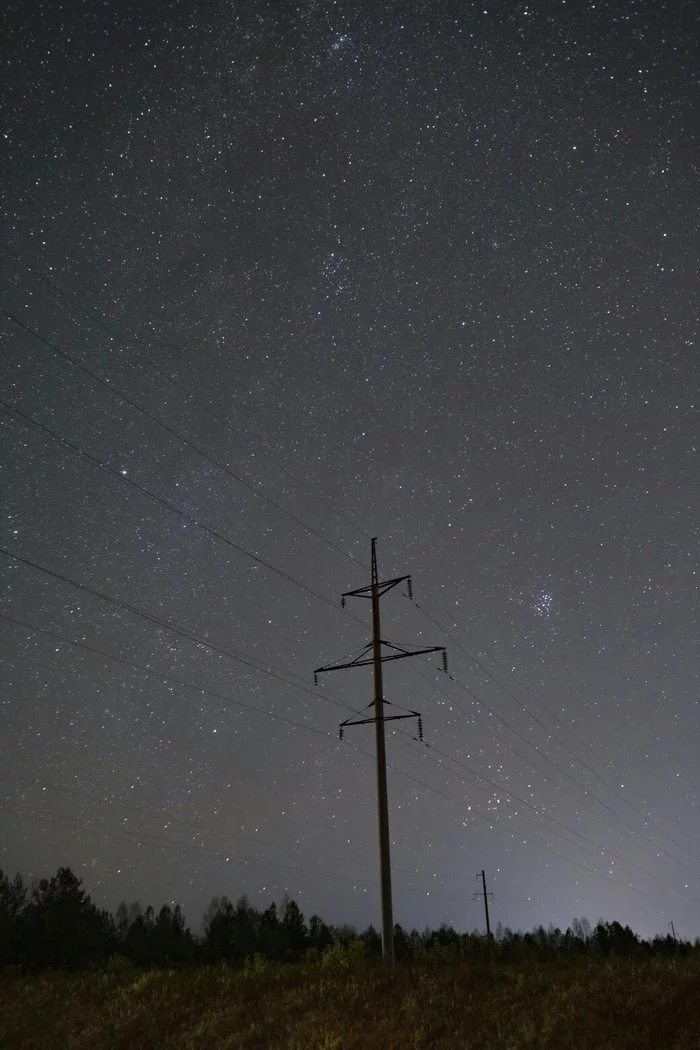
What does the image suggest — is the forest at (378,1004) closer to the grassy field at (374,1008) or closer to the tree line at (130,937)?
the grassy field at (374,1008)

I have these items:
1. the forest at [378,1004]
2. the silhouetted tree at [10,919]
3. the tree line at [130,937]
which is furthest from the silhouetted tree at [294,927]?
the forest at [378,1004]

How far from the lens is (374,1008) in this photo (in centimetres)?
1593

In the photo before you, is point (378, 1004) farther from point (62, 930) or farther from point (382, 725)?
point (62, 930)

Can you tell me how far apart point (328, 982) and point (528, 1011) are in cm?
532

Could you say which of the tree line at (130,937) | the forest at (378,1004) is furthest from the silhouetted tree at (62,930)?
the forest at (378,1004)

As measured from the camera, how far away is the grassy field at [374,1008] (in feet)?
44.5

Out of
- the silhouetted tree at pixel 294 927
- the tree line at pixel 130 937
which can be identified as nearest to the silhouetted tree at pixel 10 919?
the tree line at pixel 130 937

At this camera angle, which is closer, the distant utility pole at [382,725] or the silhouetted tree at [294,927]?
the distant utility pole at [382,725]

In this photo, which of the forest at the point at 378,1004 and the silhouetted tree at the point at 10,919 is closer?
the forest at the point at 378,1004

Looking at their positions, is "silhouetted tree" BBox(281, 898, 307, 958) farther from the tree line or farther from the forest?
the forest

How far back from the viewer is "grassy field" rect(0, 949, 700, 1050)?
44.5 ft

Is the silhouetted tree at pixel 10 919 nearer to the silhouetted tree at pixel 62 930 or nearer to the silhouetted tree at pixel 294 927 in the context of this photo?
the silhouetted tree at pixel 62 930

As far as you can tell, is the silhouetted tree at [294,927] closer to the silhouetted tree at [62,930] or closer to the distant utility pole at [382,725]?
the silhouetted tree at [62,930]

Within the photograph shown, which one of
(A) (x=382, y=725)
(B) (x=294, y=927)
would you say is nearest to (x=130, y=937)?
(B) (x=294, y=927)
